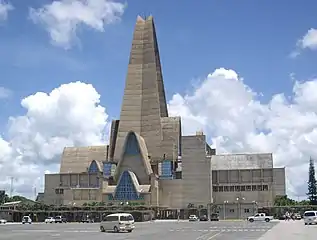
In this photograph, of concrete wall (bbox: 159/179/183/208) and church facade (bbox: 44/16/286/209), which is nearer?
church facade (bbox: 44/16/286/209)

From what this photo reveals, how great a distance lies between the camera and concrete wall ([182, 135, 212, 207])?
107 meters

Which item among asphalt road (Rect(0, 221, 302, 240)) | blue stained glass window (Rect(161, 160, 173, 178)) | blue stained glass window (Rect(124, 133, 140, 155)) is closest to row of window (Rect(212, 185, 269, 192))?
blue stained glass window (Rect(161, 160, 173, 178))

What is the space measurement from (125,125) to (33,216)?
1358 inches

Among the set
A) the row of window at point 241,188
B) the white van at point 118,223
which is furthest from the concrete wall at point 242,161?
the white van at point 118,223

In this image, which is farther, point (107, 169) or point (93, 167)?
point (93, 167)

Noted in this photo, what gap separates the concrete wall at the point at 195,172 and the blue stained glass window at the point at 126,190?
34.2 feet

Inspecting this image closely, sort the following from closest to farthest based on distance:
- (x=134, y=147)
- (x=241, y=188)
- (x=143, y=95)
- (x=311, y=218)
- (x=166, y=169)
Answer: (x=311, y=218) → (x=166, y=169) → (x=134, y=147) → (x=241, y=188) → (x=143, y=95)

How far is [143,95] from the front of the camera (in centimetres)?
12162

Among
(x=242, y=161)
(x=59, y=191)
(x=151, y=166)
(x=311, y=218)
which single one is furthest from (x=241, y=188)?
(x=311, y=218)

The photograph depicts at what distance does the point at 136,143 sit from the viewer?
11431 centimetres

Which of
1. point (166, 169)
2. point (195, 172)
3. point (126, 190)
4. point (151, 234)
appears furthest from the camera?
point (166, 169)

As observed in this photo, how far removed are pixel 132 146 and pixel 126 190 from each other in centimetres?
1121

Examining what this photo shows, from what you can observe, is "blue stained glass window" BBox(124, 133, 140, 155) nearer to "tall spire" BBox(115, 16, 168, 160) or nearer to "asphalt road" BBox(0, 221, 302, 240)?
"tall spire" BBox(115, 16, 168, 160)

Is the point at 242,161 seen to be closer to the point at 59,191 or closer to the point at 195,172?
the point at 195,172
